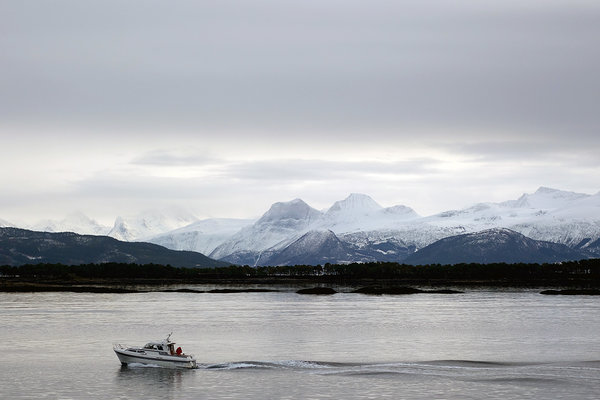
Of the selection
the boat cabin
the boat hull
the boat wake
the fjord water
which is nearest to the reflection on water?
the fjord water

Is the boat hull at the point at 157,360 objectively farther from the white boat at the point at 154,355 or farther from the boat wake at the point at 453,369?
the boat wake at the point at 453,369

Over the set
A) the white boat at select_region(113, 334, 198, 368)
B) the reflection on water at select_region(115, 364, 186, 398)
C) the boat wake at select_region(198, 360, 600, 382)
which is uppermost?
the white boat at select_region(113, 334, 198, 368)

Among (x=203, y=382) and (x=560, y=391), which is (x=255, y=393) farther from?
(x=560, y=391)

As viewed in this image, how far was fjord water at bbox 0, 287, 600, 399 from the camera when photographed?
3150 inches

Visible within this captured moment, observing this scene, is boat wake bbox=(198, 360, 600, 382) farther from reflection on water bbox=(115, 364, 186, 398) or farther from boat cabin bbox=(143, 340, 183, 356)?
reflection on water bbox=(115, 364, 186, 398)

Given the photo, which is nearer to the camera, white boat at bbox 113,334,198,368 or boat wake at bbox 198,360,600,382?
boat wake at bbox 198,360,600,382

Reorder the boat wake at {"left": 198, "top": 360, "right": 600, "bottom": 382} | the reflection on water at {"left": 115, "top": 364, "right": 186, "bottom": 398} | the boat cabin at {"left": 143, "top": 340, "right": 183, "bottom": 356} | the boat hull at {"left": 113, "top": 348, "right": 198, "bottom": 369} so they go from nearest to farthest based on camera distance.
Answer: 1. the reflection on water at {"left": 115, "top": 364, "right": 186, "bottom": 398}
2. the boat wake at {"left": 198, "top": 360, "right": 600, "bottom": 382}
3. the boat hull at {"left": 113, "top": 348, "right": 198, "bottom": 369}
4. the boat cabin at {"left": 143, "top": 340, "right": 183, "bottom": 356}

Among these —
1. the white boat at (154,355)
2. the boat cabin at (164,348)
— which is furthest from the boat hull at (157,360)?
the boat cabin at (164,348)

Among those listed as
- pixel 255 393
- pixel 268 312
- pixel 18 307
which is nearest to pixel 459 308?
pixel 268 312

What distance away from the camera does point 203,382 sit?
84.9 meters

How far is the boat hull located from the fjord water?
0.85 metres

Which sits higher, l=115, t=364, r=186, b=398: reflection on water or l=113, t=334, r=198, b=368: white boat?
l=113, t=334, r=198, b=368: white boat

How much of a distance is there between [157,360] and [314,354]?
1930 centimetres

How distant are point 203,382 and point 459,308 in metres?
111
